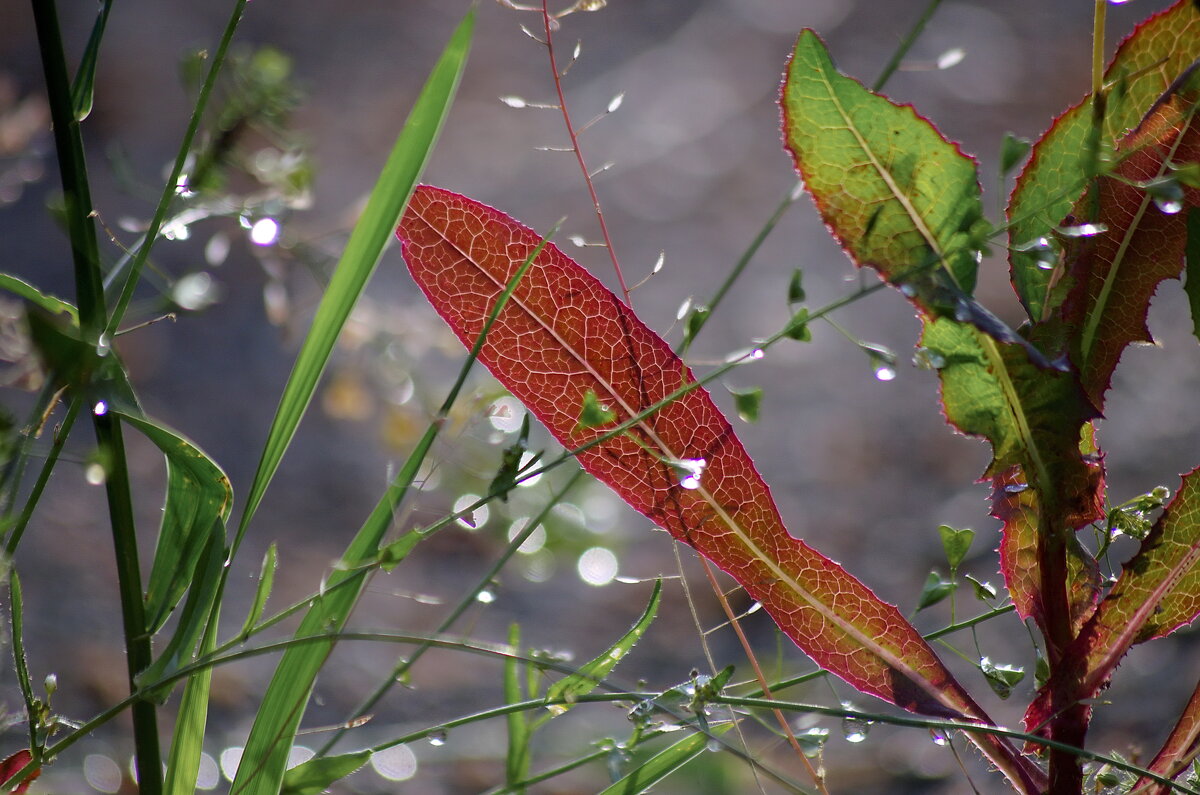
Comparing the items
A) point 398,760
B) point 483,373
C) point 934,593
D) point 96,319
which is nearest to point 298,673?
point 96,319

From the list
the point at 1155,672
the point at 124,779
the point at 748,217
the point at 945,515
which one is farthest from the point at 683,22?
the point at 124,779

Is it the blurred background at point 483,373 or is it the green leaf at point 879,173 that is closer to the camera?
the green leaf at point 879,173

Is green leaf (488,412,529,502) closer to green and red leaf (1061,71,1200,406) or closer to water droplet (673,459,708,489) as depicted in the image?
water droplet (673,459,708,489)

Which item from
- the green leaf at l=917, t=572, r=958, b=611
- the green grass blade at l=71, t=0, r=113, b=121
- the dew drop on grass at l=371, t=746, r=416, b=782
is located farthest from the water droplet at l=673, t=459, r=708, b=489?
the dew drop on grass at l=371, t=746, r=416, b=782

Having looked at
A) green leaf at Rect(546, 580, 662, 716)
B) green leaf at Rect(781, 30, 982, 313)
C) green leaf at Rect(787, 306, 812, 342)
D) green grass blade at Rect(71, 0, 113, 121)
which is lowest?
green leaf at Rect(546, 580, 662, 716)

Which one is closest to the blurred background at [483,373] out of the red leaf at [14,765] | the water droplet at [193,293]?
the water droplet at [193,293]

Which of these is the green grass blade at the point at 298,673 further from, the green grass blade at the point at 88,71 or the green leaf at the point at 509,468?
the green grass blade at the point at 88,71

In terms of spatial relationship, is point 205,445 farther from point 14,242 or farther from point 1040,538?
point 1040,538
